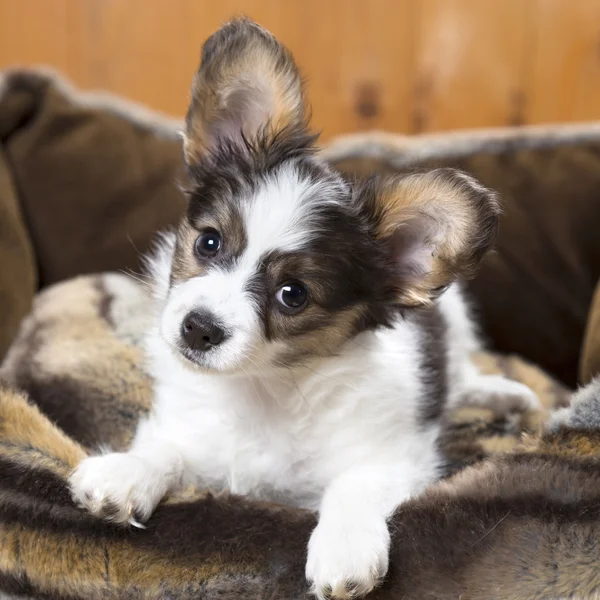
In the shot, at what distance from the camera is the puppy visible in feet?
5.16

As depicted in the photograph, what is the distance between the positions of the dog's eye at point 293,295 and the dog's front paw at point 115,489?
1.58ft

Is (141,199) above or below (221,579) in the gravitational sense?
above

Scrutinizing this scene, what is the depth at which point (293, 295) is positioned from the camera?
1.68 m

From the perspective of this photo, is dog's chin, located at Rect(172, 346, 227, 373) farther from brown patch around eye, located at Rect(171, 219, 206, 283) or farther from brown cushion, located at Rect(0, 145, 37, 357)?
brown cushion, located at Rect(0, 145, 37, 357)

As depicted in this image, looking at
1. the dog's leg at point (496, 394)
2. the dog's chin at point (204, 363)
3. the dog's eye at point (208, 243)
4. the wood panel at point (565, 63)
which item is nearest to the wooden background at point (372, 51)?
the wood panel at point (565, 63)

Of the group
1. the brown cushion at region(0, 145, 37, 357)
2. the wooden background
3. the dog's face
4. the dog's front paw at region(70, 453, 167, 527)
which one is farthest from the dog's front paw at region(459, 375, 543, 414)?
the wooden background

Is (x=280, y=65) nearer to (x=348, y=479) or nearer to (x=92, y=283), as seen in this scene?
(x=348, y=479)

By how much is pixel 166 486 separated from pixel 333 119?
2.68m

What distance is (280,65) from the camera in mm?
1794

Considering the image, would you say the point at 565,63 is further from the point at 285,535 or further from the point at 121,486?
the point at 121,486

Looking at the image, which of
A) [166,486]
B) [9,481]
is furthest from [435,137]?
[9,481]

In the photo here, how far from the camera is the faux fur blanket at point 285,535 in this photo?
139 cm

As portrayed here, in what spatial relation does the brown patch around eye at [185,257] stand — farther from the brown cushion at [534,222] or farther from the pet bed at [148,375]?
the brown cushion at [534,222]

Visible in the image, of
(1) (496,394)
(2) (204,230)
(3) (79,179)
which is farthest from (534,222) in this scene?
(3) (79,179)
